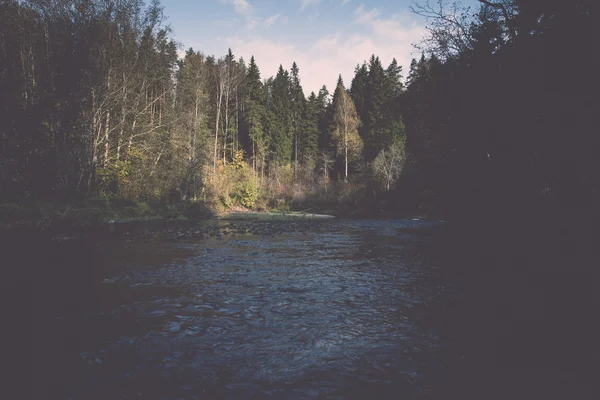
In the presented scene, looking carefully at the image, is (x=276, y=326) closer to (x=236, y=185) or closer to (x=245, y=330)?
(x=245, y=330)

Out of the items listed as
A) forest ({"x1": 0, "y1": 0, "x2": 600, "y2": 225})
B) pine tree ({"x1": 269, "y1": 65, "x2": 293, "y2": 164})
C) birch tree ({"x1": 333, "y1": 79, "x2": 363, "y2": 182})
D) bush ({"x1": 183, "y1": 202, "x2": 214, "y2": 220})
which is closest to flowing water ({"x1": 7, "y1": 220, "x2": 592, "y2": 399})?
forest ({"x1": 0, "y1": 0, "x2": 600, "y2": 225})

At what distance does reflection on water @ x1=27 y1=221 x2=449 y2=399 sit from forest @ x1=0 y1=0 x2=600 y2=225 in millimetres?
3946

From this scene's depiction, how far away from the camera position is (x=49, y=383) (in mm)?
3170

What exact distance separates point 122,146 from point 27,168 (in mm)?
6189

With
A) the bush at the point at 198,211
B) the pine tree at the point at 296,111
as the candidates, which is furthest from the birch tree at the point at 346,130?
the bush at the point at 198,211

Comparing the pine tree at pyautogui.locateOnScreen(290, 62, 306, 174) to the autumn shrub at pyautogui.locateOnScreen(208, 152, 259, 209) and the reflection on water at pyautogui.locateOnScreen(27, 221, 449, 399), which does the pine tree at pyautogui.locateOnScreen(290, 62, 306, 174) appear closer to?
the autumn shrub at pyautogui.locateOnScreen(208, 152, 259, 209)

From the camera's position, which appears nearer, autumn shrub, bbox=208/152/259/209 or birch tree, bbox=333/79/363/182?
autumn shrub, bbox=208/152/259/209

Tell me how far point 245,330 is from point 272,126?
46743mm

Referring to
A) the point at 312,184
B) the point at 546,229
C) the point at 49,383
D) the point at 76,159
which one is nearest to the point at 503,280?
the point at 546,229

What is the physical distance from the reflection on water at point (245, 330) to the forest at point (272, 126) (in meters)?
3.95

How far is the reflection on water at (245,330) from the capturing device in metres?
3.27

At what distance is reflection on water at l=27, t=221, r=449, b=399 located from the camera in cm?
327

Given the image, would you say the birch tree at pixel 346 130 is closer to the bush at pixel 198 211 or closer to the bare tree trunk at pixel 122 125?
the bush at pixel 198 211

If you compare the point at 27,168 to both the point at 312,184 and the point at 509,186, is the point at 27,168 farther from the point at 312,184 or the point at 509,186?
the point at 312,184
